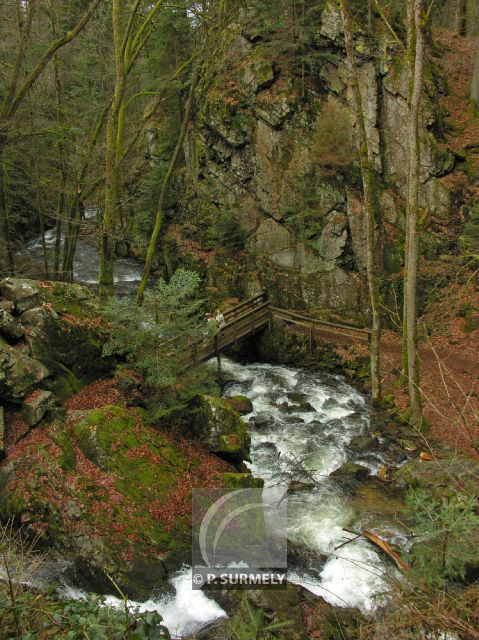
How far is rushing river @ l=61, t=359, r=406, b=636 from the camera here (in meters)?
6.08

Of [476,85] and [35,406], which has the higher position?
[476,85]

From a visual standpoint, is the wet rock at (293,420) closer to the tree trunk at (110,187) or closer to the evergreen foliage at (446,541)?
the tree trunk at (110,187)

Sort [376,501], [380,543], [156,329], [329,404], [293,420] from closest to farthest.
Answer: [380,543], [156,329], [376,501], [293,420], [329,404]

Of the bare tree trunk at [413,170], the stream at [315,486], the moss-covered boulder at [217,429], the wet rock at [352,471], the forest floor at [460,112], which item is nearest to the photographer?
the stream at [315,486]

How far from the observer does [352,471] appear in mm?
9375

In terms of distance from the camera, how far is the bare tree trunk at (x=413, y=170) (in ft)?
29.2

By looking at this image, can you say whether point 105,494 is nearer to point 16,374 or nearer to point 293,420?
point 16,374

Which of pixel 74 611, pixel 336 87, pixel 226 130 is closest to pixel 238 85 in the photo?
pixel 226 130

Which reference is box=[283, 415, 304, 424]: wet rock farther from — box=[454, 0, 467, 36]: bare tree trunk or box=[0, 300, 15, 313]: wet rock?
box=[454, 0, 467, 36]: bare tree trunk

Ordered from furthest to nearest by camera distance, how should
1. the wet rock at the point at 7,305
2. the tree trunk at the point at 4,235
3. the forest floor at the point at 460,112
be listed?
1. the forest floor at the point at 460,112
2. the tree trunk at the point at 4,235
3. the wet rock at the point at 7,305

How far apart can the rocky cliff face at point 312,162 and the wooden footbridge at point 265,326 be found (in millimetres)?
976

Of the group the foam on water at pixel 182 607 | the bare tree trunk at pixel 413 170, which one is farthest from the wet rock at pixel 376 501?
the foam on water at pixel 182 607

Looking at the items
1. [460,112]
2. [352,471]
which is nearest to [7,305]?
[352,471]

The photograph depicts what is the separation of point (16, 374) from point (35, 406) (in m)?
0.62
